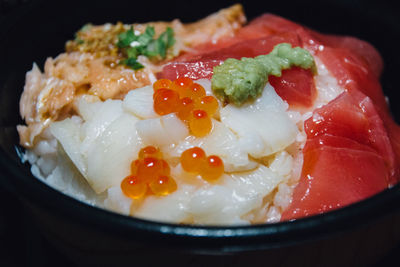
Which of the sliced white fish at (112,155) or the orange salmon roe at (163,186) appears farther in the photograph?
the sliced white fish at (112,155)

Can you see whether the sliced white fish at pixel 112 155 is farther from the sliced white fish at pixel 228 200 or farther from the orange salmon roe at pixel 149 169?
the sliced white fish at pixel 228 200

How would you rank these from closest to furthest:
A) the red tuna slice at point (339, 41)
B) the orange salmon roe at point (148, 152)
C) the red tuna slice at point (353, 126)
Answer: the orange salmon roe at point (148, 152), the red tuna slice at point (353, 126), the red tuna slice at point (339, 41)

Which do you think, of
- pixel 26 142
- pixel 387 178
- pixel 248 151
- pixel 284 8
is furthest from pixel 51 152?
pixel 284 8

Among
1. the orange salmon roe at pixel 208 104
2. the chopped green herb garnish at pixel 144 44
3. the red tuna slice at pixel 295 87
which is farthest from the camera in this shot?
the chopped green herb garnish at pixel 144 44

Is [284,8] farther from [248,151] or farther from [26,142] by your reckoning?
[26,142]

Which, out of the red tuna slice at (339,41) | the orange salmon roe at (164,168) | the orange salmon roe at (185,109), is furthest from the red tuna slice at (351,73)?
the orange salmon roe at (164,168)
